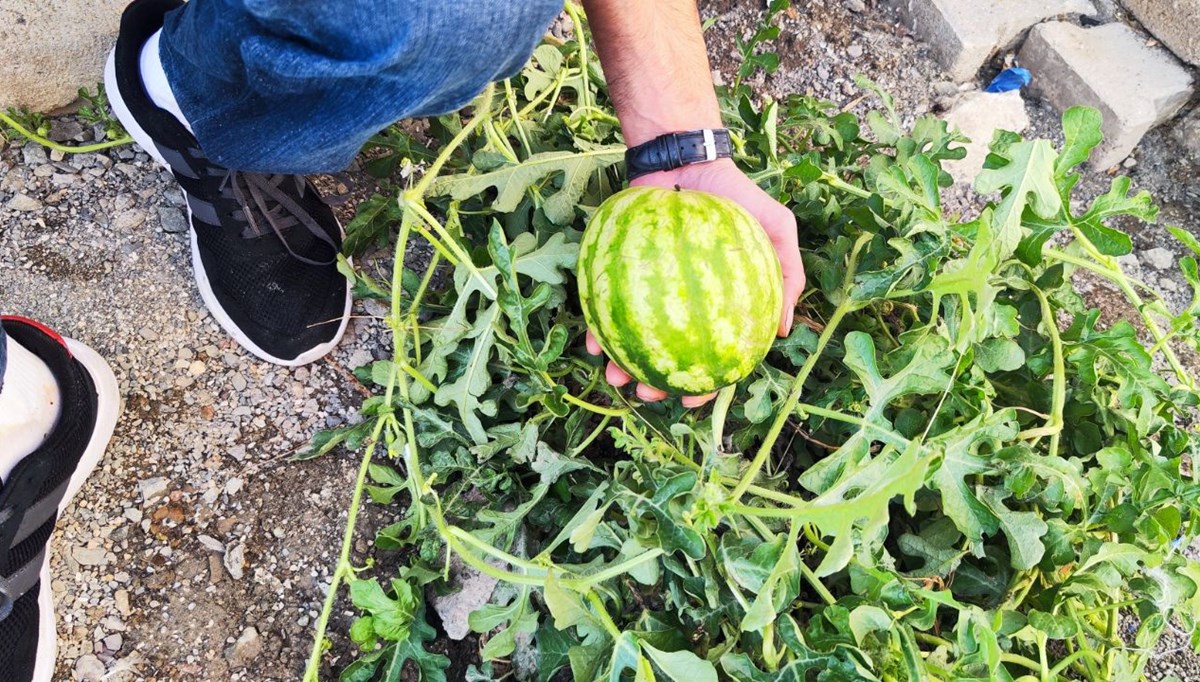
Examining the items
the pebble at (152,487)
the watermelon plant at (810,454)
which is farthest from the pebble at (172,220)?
the pebble at (152,487)

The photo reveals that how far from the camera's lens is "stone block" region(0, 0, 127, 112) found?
2.15m

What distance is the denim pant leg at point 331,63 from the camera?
1.35m

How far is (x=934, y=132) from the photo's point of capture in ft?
6.54

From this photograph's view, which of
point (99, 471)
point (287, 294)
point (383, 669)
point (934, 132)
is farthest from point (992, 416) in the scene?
point (99, 471)

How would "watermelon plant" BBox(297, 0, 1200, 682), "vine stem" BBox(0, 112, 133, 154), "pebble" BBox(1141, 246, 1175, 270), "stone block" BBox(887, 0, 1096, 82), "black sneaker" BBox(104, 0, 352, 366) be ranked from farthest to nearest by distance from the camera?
"stone block" BBox(887, 0, 1096, 82)
"pebble" BBox(1141, 246, 1175, 270)
"vine stem" BBox(0, 112, 133, 154)
"black sneaker" BBox(104, 0, 352, 366)
"watermelon plant" BBox(297, 0, 1200, 682)

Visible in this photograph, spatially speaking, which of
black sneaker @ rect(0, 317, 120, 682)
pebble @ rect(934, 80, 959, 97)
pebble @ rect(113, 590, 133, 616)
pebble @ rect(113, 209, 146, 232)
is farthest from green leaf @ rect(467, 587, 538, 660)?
pebble @ rect(934, 80, 959, 97)

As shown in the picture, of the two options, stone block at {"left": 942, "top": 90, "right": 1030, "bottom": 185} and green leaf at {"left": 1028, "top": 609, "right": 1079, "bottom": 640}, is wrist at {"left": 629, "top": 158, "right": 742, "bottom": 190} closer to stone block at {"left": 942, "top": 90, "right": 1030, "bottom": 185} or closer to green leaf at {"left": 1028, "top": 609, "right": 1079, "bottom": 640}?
green leaf at {"left": 1028, "top": 609, "right": 1079, "bottom": 640}

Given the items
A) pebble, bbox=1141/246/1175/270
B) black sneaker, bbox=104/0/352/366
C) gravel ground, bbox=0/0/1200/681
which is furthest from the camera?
pebble, bbox=1141/246/1175/270

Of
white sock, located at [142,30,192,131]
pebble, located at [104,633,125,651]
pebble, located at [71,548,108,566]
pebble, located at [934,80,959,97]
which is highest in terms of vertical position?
white sock, located at [142,30,192,131]

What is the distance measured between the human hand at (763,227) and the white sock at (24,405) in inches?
45.2

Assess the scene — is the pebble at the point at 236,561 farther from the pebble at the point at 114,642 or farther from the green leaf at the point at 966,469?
the green leaf at the point at 966,469

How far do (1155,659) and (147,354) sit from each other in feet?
7.96

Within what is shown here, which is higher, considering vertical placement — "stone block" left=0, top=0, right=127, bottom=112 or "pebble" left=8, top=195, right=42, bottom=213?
"stone block" left=0, top=0, right=127, bottom=112

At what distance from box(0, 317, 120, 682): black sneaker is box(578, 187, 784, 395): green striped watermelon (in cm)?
115
